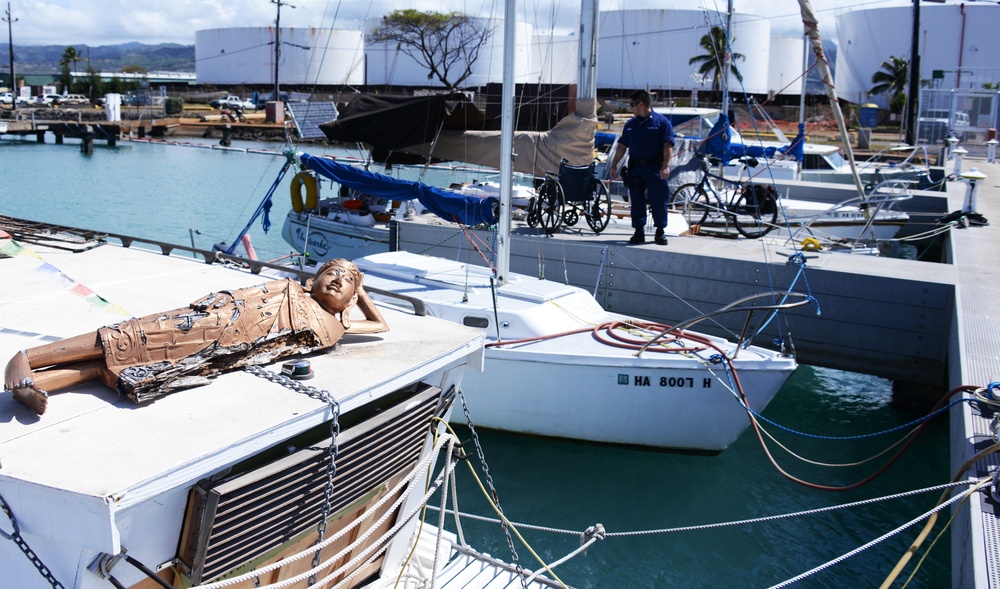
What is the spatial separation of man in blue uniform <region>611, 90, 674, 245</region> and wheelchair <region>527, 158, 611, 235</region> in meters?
0.80

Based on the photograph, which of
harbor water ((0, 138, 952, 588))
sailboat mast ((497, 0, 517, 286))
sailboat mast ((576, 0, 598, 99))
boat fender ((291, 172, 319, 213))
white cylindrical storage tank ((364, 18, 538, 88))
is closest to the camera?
harbor water ((0, 138, 952, 588))

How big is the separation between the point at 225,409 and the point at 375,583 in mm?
2038

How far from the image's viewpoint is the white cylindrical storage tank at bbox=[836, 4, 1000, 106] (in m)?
57.6

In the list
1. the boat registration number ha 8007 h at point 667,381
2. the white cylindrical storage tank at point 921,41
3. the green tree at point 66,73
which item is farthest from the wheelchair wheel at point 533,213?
the green tree at point 66,73

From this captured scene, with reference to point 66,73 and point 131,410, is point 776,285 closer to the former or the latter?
point 131,410

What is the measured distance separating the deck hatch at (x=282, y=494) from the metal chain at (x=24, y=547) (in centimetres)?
51

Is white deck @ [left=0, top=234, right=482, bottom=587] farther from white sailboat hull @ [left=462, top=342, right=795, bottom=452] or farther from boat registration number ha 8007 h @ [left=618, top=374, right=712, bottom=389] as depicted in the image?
boat registration number ha 8007 h @ [left=618, top=374, right=712, bottom=389]

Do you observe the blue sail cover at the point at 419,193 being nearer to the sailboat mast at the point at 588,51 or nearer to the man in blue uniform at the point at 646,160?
the man in blue uniform at the point at 646,160

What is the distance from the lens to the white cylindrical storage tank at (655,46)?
69.2 metres

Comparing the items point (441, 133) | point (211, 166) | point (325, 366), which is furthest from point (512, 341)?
point (211, 166)

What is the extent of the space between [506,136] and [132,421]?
20.8ft

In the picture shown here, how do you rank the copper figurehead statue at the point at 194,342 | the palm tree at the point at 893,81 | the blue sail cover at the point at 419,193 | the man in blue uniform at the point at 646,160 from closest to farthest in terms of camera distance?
the copper figurehead statue at the point at 194,342, the man in blue uniform at the point at 646,160, the blue sail cover at the point at 419,193, the palm tree at the point at 893,81

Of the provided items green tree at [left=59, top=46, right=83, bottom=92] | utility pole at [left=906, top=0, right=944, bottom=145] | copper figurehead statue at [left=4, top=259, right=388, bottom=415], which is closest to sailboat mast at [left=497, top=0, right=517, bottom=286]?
copper figurehead statue at [left=4, top=259, right=388, bottom=415]

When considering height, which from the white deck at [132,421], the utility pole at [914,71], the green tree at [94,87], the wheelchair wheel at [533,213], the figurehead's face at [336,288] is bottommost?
the white deck at [132,421]
